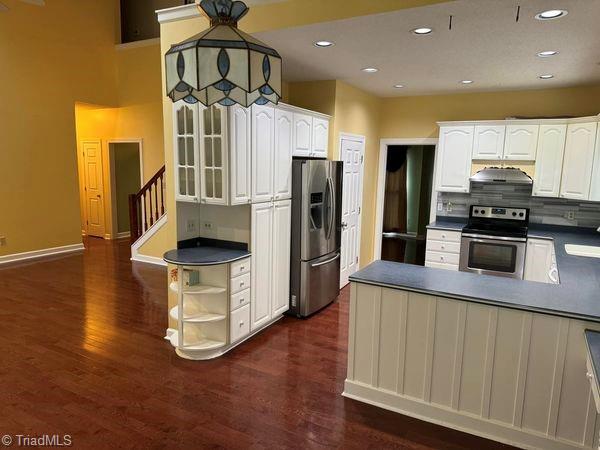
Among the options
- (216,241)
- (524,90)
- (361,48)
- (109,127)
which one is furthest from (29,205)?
(524,90)

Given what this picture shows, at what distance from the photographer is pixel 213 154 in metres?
3.38

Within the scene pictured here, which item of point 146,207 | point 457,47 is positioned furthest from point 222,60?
point 146,207

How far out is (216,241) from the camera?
12.8 ft

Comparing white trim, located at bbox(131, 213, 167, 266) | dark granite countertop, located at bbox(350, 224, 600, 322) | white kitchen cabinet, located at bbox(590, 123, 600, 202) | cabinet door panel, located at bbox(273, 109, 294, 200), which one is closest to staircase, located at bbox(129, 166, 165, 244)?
white trim, located at bbox(131, 213, 167, 266)

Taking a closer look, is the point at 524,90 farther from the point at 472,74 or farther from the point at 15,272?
the point at 15,272

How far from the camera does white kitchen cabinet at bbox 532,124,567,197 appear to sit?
4742 millimetres

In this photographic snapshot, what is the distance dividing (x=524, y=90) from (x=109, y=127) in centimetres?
719

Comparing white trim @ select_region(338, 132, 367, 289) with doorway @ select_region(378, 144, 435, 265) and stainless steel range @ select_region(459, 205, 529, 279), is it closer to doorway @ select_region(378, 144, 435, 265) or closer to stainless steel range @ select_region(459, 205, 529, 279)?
stainless steel range @ select_region(459, 205, 529, 279)

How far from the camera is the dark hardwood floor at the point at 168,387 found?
8.25 feet

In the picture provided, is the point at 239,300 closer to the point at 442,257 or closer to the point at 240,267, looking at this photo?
→ the point at 240,267

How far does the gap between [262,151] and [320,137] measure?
1.17 meters

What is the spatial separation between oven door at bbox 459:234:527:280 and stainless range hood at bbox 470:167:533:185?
0.72 meters

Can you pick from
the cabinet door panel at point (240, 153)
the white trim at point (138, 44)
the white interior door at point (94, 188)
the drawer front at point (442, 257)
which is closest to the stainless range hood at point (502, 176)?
the drawer front at point (442, 257)

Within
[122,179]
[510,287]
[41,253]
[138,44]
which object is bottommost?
[41,253]
